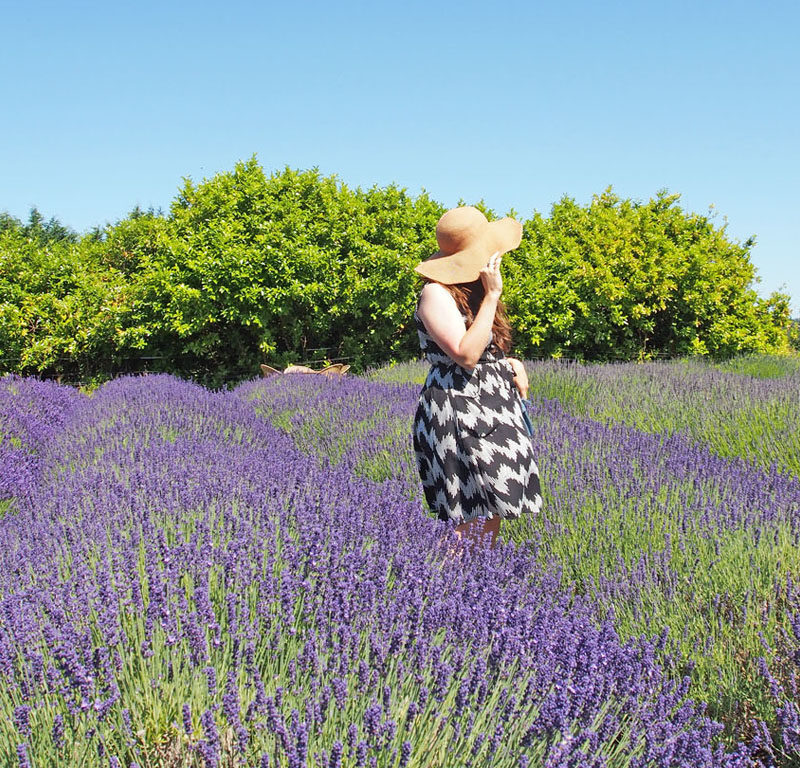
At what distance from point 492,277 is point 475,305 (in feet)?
0.64

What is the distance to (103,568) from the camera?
2234mm

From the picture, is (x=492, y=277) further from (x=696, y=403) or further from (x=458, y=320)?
(x=696, y=403)

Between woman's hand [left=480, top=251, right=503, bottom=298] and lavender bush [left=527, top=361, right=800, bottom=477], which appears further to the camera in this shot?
lavender bush [left=527, top=361, right=800, bottom=477]

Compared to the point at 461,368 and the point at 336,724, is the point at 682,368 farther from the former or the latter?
the point at 336,724

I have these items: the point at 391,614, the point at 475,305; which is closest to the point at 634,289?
the point at 475,305

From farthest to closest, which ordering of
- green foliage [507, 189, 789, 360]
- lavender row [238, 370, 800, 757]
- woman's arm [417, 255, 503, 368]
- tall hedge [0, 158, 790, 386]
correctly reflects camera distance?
1. green foliage [507, 189, 789, 360]
2. tall hedge [0, 158, 790, 386]
3. woman's arm [417, 255, 503, 368]
4. lavender row [238, 370, 800, 757]

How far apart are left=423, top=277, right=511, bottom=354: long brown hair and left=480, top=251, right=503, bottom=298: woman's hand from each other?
96 mm

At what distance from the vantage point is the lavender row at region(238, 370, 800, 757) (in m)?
2.20

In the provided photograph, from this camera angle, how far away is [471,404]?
2711 millimetres

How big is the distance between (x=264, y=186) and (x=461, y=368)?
820 centimetres

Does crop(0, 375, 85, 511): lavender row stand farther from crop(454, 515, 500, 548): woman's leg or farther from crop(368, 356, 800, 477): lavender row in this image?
crop(368, 356, 800, 477): lavender row

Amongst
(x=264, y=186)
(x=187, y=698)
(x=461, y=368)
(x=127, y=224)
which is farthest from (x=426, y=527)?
(x=127, y=224)

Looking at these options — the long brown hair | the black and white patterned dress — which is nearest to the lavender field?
the black and white patterned dress

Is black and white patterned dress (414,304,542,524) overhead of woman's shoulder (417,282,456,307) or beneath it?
beneath
